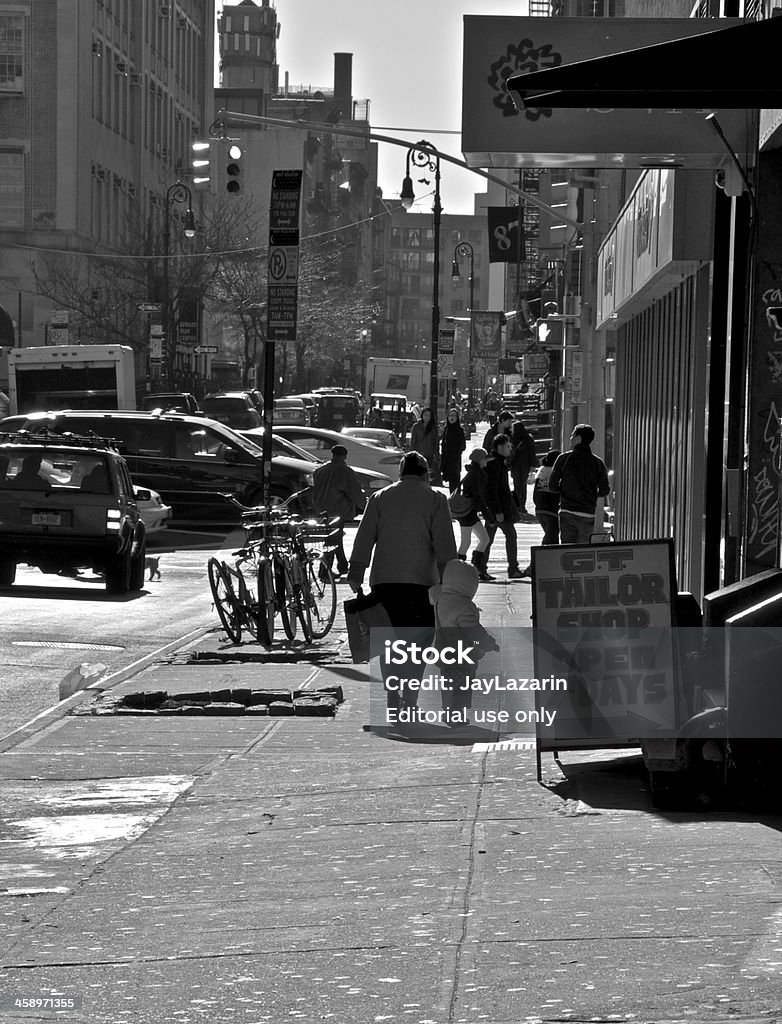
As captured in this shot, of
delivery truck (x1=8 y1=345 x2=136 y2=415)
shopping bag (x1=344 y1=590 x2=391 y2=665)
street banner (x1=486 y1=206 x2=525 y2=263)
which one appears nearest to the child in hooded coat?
shopping bag (x1=344 y1=590 x2=391 y2=665)

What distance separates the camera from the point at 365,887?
6.47 meters

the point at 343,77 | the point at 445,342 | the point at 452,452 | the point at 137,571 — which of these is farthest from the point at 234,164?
the point at 343,77

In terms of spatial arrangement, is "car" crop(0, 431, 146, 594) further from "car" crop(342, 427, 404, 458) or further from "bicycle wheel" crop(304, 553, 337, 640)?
"car" crop(342, 427, 404, 458)

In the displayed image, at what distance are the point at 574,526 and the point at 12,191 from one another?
48.6 m

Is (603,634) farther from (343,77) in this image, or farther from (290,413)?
(343,77)

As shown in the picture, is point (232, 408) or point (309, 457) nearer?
point (309, 457)

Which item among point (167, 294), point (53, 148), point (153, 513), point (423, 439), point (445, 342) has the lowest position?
point (153, 513)

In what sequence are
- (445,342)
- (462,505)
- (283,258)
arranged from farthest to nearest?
(445,342) < (462,505) < (283,258)

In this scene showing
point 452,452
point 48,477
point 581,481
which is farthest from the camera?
point 452,452

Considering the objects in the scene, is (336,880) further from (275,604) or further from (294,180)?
(294,180)

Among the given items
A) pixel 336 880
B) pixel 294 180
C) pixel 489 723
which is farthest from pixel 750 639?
pixel 294 180

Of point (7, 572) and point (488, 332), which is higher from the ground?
point (488, 332)

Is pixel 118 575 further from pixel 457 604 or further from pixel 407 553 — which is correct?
pixel 457 604

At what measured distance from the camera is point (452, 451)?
3597 centimetres
